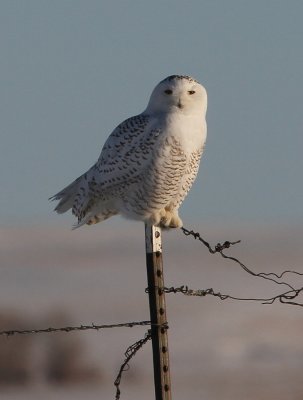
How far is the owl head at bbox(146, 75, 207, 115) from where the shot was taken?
8.28 m

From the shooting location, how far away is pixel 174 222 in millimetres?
8367

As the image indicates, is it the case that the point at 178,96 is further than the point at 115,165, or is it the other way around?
the point at 115,165

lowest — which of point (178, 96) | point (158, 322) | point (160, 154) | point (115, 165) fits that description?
point (158, 322)

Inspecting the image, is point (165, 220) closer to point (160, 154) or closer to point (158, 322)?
point (160, 154)

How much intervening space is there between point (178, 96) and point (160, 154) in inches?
18.2

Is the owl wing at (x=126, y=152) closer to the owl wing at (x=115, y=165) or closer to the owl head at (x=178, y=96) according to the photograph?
Answer: the owl wing at (x=115, y=165)

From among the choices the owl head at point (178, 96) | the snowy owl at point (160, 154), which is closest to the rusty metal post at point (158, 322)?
the snowy owl at point (160, 154)

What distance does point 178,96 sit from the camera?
8273mm

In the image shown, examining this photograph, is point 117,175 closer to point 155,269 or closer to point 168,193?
point 168,193

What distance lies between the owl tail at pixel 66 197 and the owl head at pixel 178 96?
44.8 inches

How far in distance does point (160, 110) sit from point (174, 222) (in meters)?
0.85

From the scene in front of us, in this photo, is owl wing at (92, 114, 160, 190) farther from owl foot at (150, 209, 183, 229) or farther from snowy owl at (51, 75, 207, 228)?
owl foot at (150, 209, 183, 229)

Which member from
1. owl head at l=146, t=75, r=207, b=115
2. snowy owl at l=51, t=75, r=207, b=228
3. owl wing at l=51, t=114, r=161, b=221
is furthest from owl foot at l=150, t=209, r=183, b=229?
owl head at l=146, t=75, r=207, b=115

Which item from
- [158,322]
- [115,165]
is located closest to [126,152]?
[115,165]
